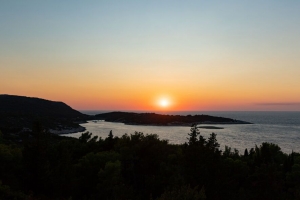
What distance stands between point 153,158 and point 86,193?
972 cm

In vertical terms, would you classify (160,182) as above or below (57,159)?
below

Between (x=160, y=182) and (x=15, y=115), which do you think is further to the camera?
(x=15, y=115)

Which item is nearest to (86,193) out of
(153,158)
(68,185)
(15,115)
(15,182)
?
(68,185)

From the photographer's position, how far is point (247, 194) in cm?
2841

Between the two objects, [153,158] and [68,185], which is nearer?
[68,185]

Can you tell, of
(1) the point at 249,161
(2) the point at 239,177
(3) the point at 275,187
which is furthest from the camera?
(1) the point at 249,161

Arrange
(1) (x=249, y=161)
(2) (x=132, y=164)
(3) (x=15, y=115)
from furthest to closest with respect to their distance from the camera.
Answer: (3) (x=15, y=115) < (1) (x=249, y=161) < (2) (x=132, y=164)

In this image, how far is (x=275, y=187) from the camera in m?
24.8

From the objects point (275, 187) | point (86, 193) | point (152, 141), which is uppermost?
point (152, 141)

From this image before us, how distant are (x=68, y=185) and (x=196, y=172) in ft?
42.2

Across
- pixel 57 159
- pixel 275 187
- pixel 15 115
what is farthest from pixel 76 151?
pixel 15 115

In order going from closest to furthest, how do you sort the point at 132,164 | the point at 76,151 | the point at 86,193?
the point at 86,193, the point at 132,164, the point at 76,151

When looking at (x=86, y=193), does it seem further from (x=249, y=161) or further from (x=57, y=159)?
(x=249, y=161)

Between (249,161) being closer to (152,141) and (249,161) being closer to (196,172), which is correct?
(152,141)
